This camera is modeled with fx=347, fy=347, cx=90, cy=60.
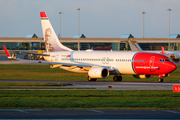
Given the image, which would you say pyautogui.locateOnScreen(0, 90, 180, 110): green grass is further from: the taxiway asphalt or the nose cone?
the nose cone

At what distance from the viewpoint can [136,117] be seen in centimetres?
1756

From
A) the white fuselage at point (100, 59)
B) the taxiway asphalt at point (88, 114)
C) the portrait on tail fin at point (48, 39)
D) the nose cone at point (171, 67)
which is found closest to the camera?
the taxiway asphalt at point (88, 114)

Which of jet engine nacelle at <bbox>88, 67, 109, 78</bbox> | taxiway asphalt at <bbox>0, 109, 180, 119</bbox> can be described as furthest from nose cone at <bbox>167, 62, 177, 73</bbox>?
taxiway asphalt at <bbox>0, 109, 180, 119</bbox>

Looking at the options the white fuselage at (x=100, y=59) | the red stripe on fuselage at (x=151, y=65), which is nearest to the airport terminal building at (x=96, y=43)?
the white fuselage at (x=100, y=59)

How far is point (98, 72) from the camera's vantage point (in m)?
45.2

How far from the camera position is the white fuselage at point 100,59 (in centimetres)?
4634

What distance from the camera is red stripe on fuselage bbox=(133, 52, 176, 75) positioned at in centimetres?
4400

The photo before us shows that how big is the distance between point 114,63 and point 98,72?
3272 mm

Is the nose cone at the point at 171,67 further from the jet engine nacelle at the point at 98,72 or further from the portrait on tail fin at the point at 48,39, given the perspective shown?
the portrait on tail fin at the point at 48,39

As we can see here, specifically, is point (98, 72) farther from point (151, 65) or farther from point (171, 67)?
point (171, 67)

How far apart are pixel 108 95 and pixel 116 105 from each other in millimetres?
5723

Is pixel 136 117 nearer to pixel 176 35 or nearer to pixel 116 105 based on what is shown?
pixel 116 105

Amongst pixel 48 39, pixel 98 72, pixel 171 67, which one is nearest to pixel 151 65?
pixel 171 67

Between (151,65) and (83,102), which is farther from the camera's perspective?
(151,65)
